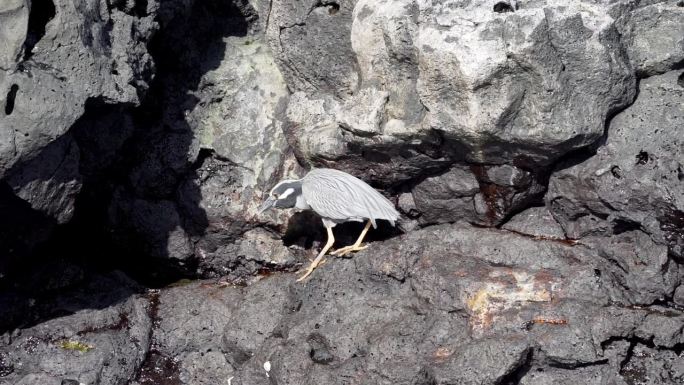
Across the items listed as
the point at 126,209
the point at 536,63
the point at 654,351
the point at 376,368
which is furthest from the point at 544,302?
the point at 126,209

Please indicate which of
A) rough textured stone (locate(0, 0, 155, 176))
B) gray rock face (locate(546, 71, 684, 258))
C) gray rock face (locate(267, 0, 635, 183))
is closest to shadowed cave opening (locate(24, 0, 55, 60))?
rough textured stone (locate(0, 0, 155, 176))

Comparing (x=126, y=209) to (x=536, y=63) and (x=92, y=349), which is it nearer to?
(x=92, y=349)

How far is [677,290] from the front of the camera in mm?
5918

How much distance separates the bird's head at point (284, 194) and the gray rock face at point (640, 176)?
1.81m

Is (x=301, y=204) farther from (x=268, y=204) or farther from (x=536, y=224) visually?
(x=536, y=224)

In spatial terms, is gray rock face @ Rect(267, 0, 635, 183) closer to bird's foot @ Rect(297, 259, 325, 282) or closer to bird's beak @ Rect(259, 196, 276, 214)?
bird's beak @ Rect(259, 196, 276, 214)

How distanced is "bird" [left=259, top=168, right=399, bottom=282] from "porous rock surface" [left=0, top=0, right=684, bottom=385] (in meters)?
0.20

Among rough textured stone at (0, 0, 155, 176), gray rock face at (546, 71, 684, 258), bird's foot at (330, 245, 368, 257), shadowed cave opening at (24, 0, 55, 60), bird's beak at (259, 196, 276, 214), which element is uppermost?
shadowed cave opening at (24, 0, 55, 60)

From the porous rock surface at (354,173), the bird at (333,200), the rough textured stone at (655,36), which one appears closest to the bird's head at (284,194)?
the bird at (333,200)

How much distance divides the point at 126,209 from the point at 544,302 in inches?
124

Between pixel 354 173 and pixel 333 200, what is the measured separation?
425mm

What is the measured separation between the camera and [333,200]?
6500 mm

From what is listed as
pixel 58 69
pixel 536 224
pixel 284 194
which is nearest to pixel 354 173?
pixel 284 194

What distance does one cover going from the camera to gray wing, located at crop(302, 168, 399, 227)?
6500 mm
